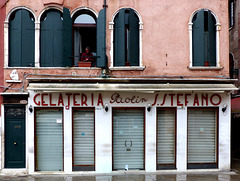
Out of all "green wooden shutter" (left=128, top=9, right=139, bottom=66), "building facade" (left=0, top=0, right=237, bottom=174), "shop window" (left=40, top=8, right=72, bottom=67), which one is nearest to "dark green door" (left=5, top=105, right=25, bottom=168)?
"building facade" (left=0, top=0, right=237, bottom=174)

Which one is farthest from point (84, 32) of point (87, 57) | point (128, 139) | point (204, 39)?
point (204, 39)

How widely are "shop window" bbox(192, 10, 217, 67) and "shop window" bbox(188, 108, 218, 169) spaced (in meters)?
2.11

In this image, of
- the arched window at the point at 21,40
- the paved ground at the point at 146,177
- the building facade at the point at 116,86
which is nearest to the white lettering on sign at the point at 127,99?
the building facade at the point at 116,86

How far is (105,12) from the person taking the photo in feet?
34.9

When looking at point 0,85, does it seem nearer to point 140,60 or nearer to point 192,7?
point 140,60

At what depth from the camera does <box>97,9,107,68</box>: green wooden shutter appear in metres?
10.6

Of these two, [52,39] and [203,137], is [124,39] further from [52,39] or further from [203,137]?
[203,137]

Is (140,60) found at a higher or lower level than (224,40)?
lower

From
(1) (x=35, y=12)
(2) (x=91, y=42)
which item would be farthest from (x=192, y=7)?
(1) (x=35, y=12)

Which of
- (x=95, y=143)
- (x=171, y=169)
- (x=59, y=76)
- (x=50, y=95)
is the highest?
(x=59, y=76)

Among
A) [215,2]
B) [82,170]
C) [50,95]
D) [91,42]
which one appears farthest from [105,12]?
[82,170]

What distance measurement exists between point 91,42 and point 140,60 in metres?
2.27

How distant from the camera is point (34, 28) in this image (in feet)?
35.1

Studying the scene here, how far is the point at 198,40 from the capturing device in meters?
11.0
